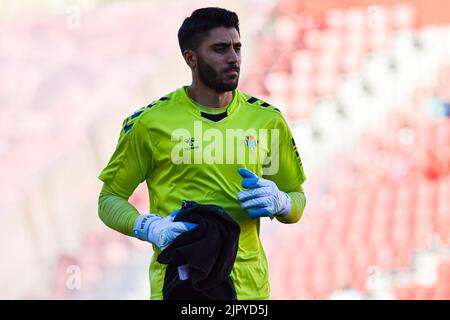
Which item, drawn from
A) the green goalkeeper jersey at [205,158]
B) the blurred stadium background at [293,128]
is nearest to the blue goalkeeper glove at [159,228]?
the green goalkeeper jersey at [205,158]

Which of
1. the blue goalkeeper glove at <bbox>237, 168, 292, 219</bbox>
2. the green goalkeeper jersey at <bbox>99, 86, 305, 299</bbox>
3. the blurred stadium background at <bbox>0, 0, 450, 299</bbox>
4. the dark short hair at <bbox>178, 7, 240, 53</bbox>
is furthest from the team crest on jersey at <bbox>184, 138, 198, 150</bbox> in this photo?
the blurred stadium background at <bbox>0, 0, 450, 299</bbox>

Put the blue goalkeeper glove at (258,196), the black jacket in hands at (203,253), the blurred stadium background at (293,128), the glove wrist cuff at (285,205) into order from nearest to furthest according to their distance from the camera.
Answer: the black jacket in hands at (203,253) → the blue goalkeeper glove at (258,196) → the glove wrist cuff at (285,205) → the blurred stadium background at (293,128)

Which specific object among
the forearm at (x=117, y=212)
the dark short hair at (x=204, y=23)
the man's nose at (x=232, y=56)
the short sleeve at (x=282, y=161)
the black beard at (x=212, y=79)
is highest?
the dark short hair at (x=204, y=23)

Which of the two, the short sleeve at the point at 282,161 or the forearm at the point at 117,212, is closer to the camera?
the forearm at the point at 117,212

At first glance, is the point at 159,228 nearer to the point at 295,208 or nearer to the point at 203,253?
the point at 203,253

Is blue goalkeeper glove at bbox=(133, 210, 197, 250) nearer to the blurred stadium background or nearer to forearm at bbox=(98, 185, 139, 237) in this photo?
forearm at bbox=(98, 185, 139, 237)

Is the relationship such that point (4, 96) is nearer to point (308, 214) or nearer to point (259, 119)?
point (308, 214)

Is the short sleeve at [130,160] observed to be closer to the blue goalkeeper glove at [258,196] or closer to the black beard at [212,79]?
the black beard at [212,79]

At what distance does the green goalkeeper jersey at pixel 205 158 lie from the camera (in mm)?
3746

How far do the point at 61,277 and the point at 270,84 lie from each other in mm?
2036

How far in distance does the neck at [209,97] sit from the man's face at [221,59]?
42 millimetres

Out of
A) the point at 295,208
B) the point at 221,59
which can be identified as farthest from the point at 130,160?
the point at 295,208

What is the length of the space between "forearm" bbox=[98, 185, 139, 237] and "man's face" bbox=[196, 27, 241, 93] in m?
0.52
